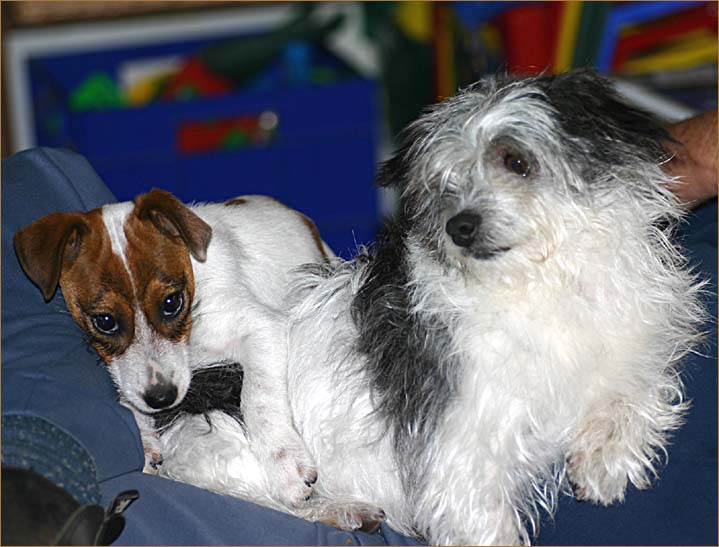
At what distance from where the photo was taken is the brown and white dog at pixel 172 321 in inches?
81.9

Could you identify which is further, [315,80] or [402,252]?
[315,80]

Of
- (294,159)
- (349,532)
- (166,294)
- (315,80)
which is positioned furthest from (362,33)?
(349,532)

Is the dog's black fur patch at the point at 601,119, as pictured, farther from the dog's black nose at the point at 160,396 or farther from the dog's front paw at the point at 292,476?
the dog's black nose at the point at 160,396

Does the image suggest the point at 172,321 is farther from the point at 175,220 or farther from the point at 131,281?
the point at 175,220

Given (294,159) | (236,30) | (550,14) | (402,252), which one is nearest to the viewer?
(402,252)

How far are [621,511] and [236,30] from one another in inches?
163

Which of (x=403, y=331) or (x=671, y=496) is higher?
(x=403, y=331)

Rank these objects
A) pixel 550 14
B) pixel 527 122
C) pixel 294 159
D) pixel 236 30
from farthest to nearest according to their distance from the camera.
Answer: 1. pixel 236 30
2. pixel 294 159
3. pixel 550 14
4. pixel 527 122

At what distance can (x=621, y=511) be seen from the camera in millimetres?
1963

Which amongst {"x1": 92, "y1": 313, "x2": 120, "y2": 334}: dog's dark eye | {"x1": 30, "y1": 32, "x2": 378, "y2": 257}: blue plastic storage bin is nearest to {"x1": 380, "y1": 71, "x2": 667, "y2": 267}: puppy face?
{"x1": 92, "y1": 313, "x2": 120, "y2": 334}: dog's dark eye

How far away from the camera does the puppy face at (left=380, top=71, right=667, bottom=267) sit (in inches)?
73.2

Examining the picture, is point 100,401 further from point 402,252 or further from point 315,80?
point 315,80

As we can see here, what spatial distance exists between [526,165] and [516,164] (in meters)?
0.02

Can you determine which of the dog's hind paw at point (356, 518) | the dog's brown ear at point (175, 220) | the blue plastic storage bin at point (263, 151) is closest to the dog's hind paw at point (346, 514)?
the dog's hind paw at point (356, 518)
